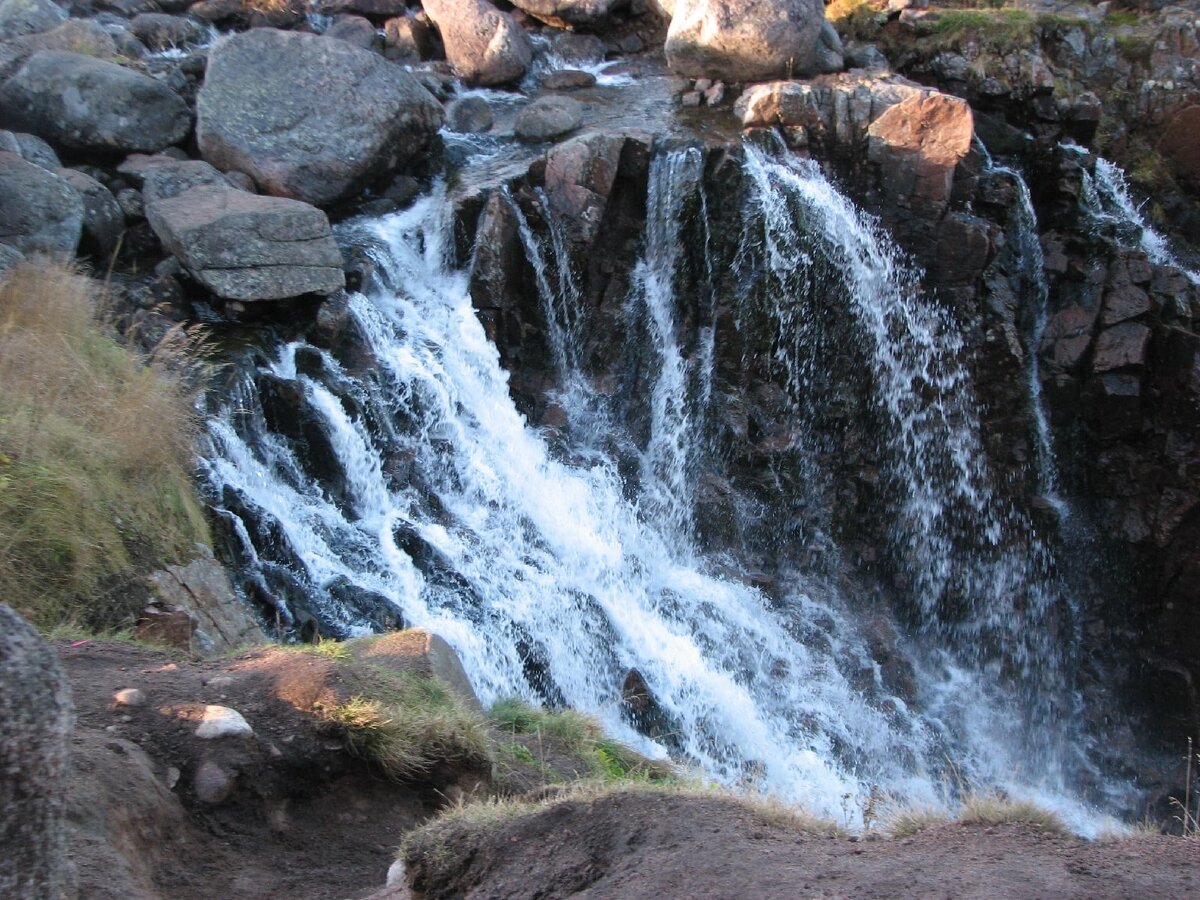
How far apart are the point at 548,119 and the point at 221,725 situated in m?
8.00

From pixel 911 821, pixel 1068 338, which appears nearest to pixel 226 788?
pixel 911 821

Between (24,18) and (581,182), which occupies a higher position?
(24,18)

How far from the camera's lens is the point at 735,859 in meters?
2.74

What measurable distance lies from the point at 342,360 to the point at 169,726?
15.1ft

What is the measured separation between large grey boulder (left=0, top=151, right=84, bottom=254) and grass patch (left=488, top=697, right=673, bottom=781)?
4556 mm

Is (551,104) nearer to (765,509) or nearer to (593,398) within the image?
(593,398)

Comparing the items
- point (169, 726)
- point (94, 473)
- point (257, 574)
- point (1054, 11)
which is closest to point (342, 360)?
point (257, 574)

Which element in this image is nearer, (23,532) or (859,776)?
(23,532)

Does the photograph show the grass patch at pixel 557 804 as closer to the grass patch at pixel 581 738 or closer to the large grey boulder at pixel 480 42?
the grass patch at pixel 581 738

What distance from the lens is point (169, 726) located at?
11.8 ft

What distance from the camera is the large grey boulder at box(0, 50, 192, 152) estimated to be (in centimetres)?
887

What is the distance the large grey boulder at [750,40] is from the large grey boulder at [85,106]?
17.1 feet

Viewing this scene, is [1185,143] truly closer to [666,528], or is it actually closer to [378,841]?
[666,528]

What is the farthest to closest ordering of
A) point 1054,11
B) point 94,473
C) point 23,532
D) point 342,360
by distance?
point 1054,11, point 342,360, point 94,473, point 23,532
